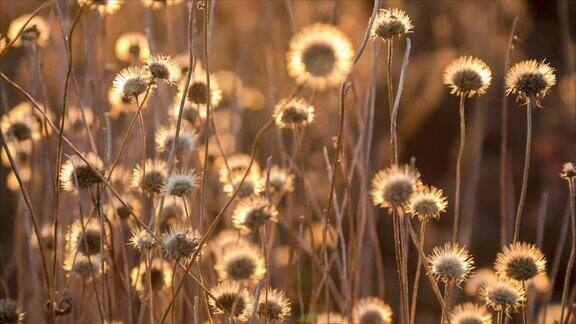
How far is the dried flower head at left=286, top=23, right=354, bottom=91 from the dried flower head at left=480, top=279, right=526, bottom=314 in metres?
0.41

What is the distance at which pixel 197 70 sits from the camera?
1715mm

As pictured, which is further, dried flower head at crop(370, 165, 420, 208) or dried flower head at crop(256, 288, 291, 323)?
dried flower head at crop(256, 288, 291, 323)

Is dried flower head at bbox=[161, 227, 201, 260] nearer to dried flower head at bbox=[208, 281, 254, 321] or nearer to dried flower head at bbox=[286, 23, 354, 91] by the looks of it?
dried flower head at bbox=[208, 281, 254, 321]

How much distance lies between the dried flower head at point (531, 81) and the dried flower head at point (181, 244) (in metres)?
0.57

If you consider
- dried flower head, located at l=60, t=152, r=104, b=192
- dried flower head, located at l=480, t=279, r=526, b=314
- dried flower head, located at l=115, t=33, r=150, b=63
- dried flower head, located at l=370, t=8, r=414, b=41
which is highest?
dried flower head, located at l=115, t=33, r=150, b=63

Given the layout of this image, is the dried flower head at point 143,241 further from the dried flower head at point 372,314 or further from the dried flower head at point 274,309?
the dried flower head at point 372,314

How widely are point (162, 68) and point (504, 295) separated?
636 mm

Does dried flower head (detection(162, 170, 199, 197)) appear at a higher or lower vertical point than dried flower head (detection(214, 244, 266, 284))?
higher

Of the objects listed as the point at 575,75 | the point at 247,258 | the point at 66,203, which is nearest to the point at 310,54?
the point at 247,258

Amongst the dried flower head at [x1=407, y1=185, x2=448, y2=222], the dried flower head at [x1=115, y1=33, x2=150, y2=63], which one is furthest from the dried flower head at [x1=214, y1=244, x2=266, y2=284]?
the dried flower head at [x1=115, y1=33, x2=150, y2=63]

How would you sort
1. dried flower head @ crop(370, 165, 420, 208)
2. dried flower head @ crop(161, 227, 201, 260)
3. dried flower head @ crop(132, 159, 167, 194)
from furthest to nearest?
dried flower head @ crop(132, 159, 167, 194)
dried flower head @ crop(161, 227, 201, 260)
dried flower head @ crop(370, 165, 420, 208)

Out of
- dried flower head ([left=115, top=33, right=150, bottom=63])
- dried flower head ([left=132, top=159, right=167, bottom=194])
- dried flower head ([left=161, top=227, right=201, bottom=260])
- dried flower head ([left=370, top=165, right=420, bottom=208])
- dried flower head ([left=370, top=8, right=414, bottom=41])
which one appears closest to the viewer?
dried flower head ([left=370, top=165, right=420, bottom=208])

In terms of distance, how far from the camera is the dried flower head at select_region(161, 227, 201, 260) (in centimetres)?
114

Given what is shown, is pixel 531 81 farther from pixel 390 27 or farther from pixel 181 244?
A: pixel 181 244
